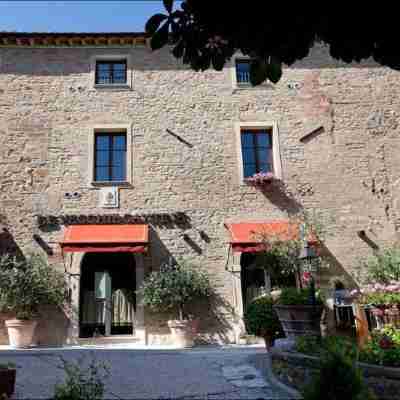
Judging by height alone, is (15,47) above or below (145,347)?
above

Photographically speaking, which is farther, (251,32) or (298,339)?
(298,339)

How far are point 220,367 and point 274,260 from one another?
3.69 metres

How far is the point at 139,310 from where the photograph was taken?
11.5 m

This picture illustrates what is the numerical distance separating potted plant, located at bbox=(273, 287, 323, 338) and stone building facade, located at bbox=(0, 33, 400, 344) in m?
4.53

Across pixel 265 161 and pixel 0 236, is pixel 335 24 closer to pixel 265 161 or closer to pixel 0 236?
pixel 265 161

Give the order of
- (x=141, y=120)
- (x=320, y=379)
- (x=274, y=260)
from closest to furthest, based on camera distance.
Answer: (x=320, y=379)
(x=274, y=260)
(x=141, y=120)

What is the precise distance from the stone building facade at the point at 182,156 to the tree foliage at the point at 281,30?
9.13 m

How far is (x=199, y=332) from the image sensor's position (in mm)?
11508

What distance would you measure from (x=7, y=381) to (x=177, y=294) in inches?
233

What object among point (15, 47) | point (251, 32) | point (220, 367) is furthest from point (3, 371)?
point (15, 47)

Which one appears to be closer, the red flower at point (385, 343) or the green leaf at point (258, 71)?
the green leaf at point (258, 71)

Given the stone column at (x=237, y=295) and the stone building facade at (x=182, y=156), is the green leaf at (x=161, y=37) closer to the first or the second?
the stone building facade at (x=182, y=156)

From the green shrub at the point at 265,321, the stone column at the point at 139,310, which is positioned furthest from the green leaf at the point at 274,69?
the stone column at the point at 139,310

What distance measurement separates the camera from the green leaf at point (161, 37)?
10.5 ft
